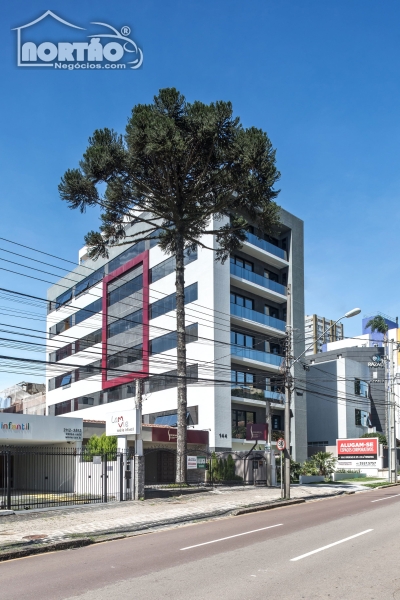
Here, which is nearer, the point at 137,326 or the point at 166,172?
the point at 166,172

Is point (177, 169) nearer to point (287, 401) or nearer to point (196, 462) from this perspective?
point (287, 401)

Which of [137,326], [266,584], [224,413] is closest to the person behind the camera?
[266,584]

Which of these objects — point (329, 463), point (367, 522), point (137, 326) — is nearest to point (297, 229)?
point (137, 326)

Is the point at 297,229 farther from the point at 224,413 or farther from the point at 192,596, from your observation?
the point at 192,596

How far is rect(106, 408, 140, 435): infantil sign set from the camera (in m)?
27.4

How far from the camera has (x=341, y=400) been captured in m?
57.7

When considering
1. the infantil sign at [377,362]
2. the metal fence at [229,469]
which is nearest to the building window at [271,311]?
the metal fence at [229,469]

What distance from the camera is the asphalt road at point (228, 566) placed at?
8.65m

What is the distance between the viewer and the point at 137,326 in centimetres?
4966

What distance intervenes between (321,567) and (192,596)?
109 inches

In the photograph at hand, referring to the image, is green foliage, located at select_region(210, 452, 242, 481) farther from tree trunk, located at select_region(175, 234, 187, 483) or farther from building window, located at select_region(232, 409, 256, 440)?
building window, located at select_region(232, 409, 256, 440)

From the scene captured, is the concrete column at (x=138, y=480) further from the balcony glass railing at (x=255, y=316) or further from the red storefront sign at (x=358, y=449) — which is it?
the red storefront sign at (x=358, y=449)

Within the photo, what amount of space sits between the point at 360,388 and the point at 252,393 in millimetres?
20381

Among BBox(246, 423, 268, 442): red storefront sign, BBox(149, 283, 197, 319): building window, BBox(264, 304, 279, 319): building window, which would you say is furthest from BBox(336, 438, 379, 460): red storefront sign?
BBox(149, 283, 197, 319): building window
